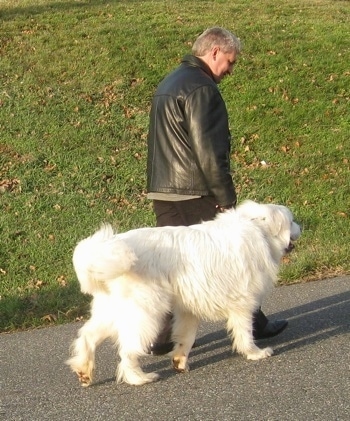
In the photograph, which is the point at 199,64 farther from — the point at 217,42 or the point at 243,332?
the point at 243,332

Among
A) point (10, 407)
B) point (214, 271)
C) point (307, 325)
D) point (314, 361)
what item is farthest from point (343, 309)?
point (10, 407)

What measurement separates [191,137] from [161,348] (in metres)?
1.60

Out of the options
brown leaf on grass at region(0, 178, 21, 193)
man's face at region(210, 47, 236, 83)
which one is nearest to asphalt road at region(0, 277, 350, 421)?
man's face at region(210, 47, 236, 83)

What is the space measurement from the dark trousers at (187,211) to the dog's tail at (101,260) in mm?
842

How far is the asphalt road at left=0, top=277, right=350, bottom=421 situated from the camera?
4754 mm

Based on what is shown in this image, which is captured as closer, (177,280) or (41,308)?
(177,280)

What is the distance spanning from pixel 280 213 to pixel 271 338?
1.18 m

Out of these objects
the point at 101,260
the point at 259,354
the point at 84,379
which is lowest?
the point at 259,354

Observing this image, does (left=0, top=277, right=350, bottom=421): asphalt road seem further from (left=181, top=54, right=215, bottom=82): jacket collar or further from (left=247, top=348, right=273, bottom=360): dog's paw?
(left=181, top=54, right=215, bottom=82): jacket collar

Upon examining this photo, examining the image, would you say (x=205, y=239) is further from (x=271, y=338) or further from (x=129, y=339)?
(x=271, y=338)

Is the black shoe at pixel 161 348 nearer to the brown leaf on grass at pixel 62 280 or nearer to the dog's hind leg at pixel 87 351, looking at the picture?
the dog's hind leg at pixel 87 351

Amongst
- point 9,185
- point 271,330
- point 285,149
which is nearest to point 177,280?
point 271,330

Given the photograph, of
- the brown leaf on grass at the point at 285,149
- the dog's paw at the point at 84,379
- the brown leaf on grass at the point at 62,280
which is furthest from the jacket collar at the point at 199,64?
the brown leaf on grass at the point at 285,149

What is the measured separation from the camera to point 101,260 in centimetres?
491
